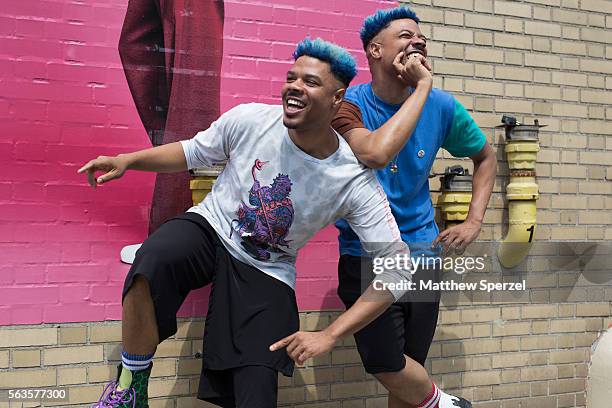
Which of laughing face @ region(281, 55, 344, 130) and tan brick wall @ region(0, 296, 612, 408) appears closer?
laughing face @ region(281, 55, 344, 130)

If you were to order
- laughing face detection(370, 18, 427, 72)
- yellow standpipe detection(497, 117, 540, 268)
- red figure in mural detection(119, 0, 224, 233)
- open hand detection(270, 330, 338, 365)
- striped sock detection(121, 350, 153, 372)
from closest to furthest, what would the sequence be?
open hand detection(270, 330, 338, 365) → striped sock detection(121, 350, 153, 372) → laughing face detection(370, 18, 427, 72) → red figure in mural detection(119, 0, 224, 233) → yellow standpipe detection(497, 117, 540, 268)

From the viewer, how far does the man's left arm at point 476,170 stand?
11.6 ft

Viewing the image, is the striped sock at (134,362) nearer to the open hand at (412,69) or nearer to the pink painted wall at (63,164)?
the pink painted wall at (63,164)

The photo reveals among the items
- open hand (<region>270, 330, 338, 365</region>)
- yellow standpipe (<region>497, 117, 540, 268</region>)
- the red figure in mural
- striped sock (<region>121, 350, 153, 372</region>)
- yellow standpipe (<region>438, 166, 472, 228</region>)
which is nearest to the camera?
open hand (<region>270, 330, 338, 365</region>)

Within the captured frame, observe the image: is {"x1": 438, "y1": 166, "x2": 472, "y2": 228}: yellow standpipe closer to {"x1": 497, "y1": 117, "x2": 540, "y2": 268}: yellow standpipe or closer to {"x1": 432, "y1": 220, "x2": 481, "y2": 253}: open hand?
{"x1": 497, "y1": 117, "x2": 540, "y2": 268}: yellow standpipe

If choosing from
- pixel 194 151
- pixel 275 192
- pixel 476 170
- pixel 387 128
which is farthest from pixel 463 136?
pixel 194 151

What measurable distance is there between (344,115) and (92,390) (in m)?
1.93

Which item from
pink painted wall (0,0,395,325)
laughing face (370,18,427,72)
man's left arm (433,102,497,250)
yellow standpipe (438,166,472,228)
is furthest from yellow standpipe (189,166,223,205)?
yellow standpipe (438,166,472,228)

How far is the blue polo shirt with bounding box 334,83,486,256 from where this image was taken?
10.8 feet

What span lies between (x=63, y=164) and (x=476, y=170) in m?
2.18

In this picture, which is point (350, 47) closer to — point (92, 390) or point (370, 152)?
point (370, 152)

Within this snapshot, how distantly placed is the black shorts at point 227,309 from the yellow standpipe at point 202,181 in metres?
0.66

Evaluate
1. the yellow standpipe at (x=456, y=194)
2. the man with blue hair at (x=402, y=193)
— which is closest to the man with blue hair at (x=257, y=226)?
the man with blue hair at (x=402, y=193)

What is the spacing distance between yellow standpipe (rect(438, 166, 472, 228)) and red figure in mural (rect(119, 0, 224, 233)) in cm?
144
